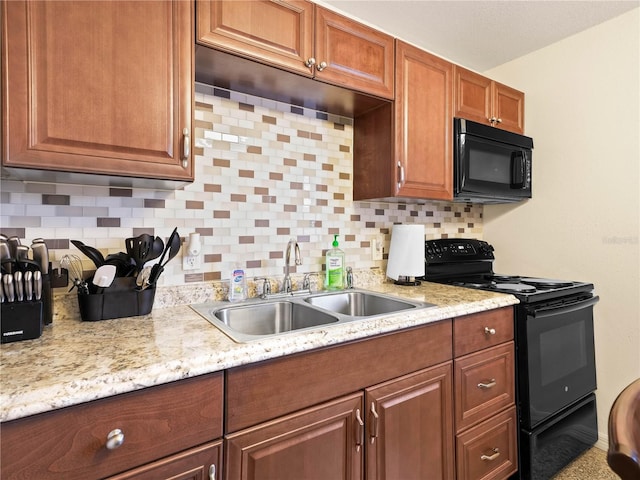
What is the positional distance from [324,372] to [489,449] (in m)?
1.00

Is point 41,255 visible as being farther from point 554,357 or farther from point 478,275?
point 478,275

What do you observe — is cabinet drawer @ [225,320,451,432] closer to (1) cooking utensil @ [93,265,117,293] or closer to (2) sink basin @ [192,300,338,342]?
(2) sink basin @ [192,300,338,342]

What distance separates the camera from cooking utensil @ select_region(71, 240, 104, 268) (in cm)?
115

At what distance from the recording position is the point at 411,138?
5.76ft

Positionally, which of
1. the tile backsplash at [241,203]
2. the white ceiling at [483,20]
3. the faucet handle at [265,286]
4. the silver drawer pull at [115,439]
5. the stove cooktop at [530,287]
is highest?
the white ceiling at [483,20]

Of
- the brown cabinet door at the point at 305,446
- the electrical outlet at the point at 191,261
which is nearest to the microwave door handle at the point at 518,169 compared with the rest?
the brown cabinet door at the point at 305,446

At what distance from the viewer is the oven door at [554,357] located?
1605mm

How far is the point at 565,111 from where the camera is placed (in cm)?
215

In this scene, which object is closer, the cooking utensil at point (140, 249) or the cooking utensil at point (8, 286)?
the cooking utensil at point (8, 286)

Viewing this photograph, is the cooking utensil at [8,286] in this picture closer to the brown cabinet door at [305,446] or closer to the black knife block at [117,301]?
the black knife block at [117,301]

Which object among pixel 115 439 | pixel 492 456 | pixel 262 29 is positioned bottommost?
pixel 492 456

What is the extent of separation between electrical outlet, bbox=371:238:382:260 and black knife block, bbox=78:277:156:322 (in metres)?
1.19

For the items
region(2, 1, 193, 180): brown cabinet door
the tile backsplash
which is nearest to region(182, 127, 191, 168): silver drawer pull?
region(2, 1, 193, 180): brown cabinet door

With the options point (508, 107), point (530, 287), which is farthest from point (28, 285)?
point (508, 107)
